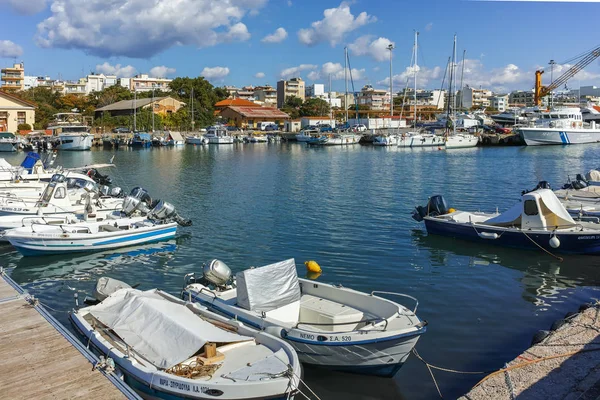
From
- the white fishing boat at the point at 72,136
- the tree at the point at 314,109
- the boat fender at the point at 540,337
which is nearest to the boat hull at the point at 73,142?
the white fishing boat at the point at 72,136

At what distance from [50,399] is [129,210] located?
49.4ft

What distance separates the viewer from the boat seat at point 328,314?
11.1m

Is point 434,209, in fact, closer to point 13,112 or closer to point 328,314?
point 328,314

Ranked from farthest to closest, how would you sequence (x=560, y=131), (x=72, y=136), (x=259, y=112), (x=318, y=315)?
(x=259, y=112) → (x=72, y=136) → (x=560, y=131) → (x=318, y=315)

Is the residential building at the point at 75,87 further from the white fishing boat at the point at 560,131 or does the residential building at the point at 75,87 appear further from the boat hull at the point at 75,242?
the boat hull at the point at 75,242

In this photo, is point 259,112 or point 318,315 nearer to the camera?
point 318,315

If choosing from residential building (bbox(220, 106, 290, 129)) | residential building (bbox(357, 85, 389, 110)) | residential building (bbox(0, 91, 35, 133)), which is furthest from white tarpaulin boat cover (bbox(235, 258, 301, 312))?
residential building (bbox(357, 85, 389, 110))

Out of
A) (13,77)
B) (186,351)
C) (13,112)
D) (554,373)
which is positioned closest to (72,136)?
(13,112)

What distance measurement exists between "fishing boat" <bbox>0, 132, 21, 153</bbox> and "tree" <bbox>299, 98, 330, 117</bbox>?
75078 mm

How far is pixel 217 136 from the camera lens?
315ft

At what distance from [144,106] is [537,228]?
310 ft

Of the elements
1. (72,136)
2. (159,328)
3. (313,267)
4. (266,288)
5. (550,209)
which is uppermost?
(72,136)

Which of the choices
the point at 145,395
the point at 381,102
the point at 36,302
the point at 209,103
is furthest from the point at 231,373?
the point at 381,102

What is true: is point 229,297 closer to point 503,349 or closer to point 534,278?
point 503,349
